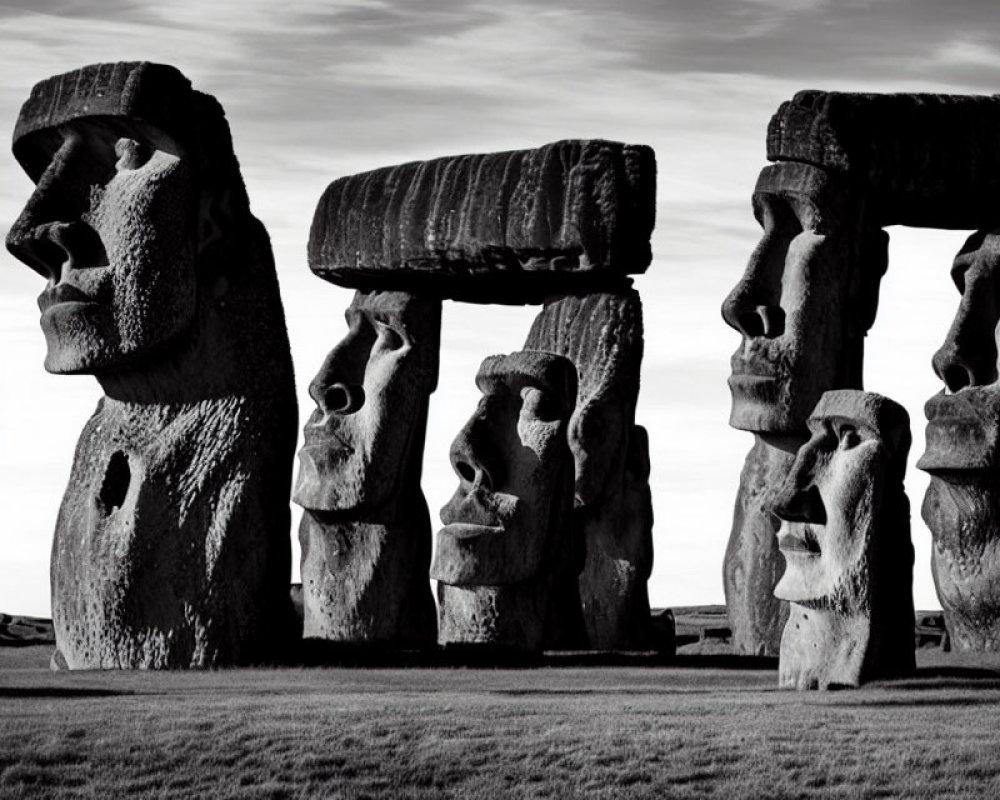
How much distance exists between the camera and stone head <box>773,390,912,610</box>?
45.6 feet

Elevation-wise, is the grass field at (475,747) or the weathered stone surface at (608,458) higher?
the weathered stone surface at (608,458)

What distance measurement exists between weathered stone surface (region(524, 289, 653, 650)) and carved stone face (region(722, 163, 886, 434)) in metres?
0.89

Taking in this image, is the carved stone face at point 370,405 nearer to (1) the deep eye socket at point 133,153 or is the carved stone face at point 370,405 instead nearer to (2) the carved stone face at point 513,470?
(2) the carved stone face at point 513,470

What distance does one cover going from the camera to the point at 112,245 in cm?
1431

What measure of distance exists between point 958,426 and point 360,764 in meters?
8.18

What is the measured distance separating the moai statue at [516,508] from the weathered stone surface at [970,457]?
10.9ft

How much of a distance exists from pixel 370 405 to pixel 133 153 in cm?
450

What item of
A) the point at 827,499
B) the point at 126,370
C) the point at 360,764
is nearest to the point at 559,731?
the point at 360,764

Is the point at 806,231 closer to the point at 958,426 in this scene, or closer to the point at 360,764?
the point at 958,426

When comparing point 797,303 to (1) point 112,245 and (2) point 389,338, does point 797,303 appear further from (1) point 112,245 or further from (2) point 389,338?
(1) point 112,245

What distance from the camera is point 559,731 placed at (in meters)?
12.1

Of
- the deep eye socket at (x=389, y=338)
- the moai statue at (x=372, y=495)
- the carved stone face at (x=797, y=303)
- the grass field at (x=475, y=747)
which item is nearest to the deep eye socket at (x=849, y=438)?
the grass field at (x=475, y=747)

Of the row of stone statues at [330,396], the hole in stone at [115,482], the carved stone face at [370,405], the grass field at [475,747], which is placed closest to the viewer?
the grass field at [475,747]

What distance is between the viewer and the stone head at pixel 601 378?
61.4 ft
